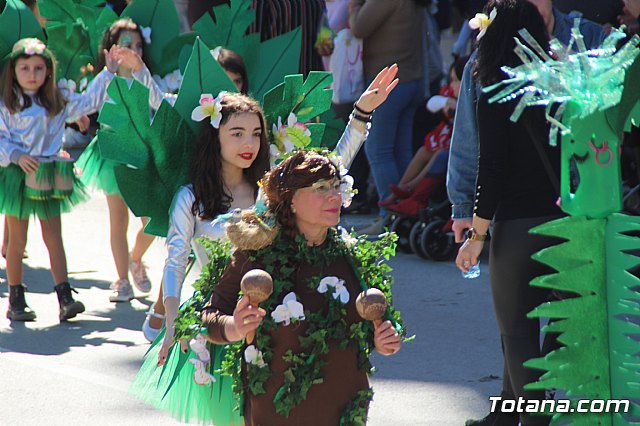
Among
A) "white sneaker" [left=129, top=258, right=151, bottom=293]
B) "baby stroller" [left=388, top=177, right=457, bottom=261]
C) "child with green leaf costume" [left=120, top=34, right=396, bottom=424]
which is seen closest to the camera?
"child with green leaf costume" [left=120, top=34, right=396, bottom=424]

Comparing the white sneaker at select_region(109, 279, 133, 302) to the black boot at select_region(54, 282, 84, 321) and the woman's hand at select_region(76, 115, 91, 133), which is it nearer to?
the black boot at select_region(54, 282, 84, 321)

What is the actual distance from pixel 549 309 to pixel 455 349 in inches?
116

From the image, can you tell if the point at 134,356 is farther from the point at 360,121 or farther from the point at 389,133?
the point at 389,133

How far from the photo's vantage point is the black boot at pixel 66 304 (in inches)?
255

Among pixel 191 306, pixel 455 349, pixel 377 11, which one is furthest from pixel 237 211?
pixel 377 11

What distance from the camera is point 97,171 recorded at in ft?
22.5

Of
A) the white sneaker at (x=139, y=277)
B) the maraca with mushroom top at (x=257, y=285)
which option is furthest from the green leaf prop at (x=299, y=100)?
the white sneaker at (x=139, y=277)

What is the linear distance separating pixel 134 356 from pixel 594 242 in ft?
11.3

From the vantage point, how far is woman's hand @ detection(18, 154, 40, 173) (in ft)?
20.8

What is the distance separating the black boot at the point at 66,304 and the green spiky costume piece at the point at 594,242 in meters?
4.08

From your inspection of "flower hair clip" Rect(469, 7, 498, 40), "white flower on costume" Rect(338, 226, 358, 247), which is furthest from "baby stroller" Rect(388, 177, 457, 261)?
"white flower on costume" Rect(338, 226, 358, 247)

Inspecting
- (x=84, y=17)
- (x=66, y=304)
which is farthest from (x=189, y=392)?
(x=84, y=17)

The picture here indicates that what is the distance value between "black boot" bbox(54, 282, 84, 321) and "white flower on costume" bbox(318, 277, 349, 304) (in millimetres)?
3495

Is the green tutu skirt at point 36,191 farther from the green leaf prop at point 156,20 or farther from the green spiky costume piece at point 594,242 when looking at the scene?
the green spiky costume piece at point 594,242
